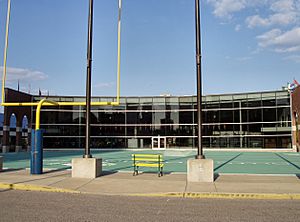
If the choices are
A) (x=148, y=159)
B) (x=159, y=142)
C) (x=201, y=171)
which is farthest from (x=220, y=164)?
(x=159, y=142)

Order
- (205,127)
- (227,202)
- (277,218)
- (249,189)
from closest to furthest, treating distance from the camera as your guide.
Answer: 1. (277,218)
2. (227,202)
3. (249,189)
4. (205,127)

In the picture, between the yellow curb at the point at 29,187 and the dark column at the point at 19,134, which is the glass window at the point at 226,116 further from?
the yellow curb at the point at 29,187

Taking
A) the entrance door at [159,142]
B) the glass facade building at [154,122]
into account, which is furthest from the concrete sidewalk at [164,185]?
the entrance door at [159,142]

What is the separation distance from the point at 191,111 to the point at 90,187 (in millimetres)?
37908

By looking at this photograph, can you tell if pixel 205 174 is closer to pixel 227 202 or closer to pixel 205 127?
pixel 227 202

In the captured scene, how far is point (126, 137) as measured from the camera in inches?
1922

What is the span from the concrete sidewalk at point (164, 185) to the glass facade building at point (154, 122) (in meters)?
33.1

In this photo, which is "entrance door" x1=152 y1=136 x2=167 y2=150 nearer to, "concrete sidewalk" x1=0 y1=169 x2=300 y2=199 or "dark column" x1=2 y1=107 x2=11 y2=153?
"dark column" x1=2 y1=107 x2=11 y2=153

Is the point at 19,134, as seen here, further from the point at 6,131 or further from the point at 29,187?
the point at 29,187

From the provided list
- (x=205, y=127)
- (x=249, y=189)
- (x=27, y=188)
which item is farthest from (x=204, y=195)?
(x=205, y=127)

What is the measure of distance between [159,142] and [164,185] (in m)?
37.4

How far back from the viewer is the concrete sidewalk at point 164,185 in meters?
9.80

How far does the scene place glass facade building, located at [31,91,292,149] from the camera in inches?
1794

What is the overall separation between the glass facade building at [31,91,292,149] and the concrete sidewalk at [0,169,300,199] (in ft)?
108
